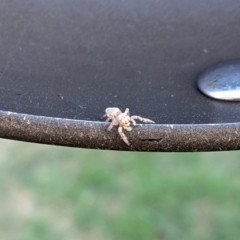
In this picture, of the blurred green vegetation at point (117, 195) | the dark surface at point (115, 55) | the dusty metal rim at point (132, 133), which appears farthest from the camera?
the blurred green vegetation at point (117, 195)

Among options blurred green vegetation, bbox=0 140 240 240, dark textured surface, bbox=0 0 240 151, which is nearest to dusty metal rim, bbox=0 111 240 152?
dark textured surface, bbox=0 0 240 151

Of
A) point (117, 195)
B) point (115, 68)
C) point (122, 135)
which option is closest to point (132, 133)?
point (122, 135)

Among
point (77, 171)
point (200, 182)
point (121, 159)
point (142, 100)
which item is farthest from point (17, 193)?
point (142, 100)

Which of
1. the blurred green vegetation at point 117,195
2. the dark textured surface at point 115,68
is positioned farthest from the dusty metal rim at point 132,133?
the blurred green vegetation at point 117,195

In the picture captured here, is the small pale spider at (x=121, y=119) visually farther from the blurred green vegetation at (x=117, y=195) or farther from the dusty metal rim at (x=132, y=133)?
the blurred green vegetation at (x=117, y=195)

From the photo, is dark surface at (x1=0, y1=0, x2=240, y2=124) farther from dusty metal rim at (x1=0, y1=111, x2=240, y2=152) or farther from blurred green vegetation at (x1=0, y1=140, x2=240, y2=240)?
blurred green vegetation at (x1=0, y1=140, x2=240, y2=240)
